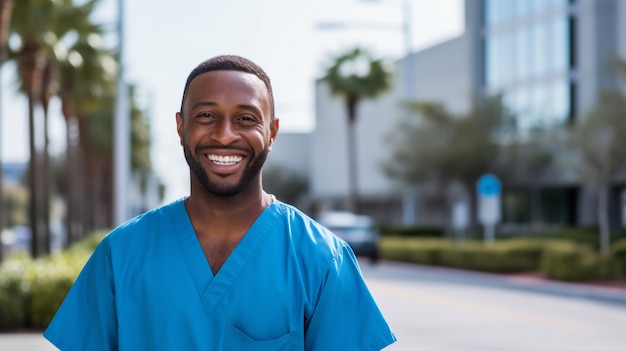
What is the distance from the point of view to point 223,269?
283 centimetres

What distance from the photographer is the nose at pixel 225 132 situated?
2.85 metres

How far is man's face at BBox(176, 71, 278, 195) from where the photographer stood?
2.84 meters

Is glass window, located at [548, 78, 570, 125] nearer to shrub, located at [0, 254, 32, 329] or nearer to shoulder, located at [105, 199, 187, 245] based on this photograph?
shrub, located at [0, 254, 32, 329]

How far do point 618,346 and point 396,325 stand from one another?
3.41 meters

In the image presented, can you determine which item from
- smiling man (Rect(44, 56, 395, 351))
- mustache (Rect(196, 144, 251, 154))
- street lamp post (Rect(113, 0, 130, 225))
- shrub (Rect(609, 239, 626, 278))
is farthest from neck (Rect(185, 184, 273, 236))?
shrub (Rect(609, 239, 626, 278))

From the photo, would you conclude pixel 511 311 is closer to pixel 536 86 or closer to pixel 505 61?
pixel 536 86

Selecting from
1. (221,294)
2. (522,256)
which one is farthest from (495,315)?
(221,294)

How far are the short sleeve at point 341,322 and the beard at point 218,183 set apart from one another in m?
0.32

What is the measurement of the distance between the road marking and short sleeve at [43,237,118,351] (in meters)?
13.0

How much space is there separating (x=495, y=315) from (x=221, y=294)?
48.7ft

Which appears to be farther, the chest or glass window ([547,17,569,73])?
glass window ([547,17,569,73])

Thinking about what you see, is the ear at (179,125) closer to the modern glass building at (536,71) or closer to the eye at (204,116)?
the eye at (204,116)

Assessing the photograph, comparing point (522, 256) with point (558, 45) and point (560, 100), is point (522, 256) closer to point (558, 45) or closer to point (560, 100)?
point (560, 100)

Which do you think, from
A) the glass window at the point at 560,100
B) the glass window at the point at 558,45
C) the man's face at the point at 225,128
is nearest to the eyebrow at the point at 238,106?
the man's face at the point at 225,128
